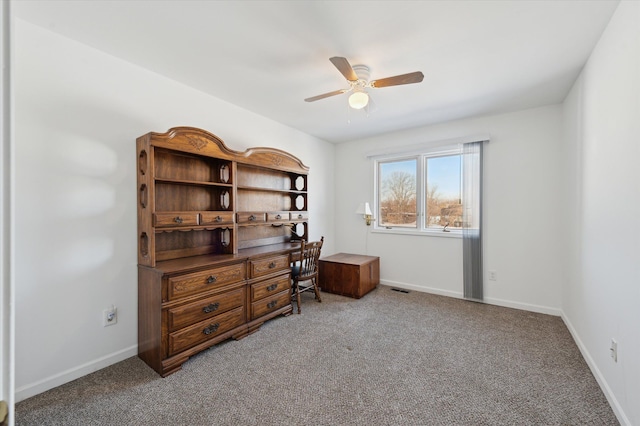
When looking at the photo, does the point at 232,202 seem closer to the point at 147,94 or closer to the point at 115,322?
the point at 147,94

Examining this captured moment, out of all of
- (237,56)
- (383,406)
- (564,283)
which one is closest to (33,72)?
(237,56)

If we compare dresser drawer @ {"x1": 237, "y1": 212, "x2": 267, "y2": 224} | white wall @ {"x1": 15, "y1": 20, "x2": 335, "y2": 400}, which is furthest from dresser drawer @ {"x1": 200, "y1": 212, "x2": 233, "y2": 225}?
white wall @ {"x1": 15, "y1": 20, "x2": 335, "y2": 400}

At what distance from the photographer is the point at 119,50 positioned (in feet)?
7.00

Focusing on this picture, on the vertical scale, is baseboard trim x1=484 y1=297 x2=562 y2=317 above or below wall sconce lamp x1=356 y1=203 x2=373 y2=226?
below

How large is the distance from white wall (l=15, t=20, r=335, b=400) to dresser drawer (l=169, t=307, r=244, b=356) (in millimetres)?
519

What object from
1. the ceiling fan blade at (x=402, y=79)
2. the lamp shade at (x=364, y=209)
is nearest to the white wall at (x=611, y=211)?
the ceiling fan blade at (x=402, y=79)

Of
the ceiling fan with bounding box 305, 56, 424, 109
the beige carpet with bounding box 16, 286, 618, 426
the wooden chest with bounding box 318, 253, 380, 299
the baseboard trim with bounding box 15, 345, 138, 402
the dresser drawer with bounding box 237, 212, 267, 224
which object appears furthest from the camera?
the wooden chest with bounding box 318, 253, 380, 299

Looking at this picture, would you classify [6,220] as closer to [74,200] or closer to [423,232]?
[74,200]

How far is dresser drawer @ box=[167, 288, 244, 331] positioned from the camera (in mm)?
2115

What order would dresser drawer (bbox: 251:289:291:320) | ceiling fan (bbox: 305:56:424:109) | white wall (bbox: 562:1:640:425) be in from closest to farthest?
Answer: 1. white wall (bbox: 562:1:640:425)
2. ceiling fan (bbox: 305:56:424:109)
3. dresser drawer (bbox: 251:289:291:320)

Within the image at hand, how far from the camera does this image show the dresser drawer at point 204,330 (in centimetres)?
212

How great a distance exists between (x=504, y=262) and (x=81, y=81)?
4741 millimetres

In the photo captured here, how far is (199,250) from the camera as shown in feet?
9.07

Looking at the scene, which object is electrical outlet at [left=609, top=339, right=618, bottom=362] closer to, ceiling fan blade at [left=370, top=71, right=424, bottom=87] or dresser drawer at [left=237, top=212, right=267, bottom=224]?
ceiling fan blade at [left=370, top=71, right=424, bottom=87]
